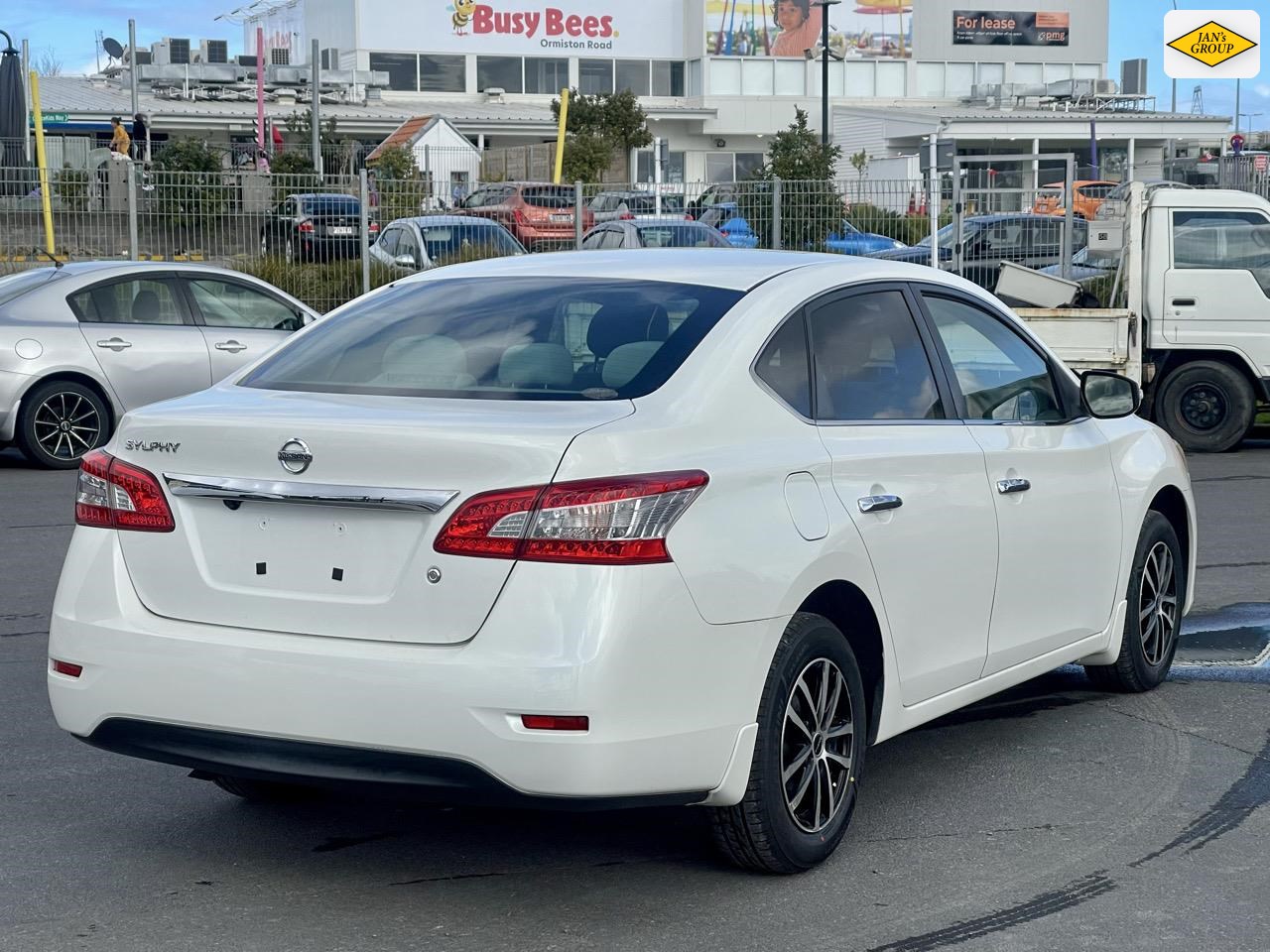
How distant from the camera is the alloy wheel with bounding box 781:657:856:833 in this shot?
451 cm

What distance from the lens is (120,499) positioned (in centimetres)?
443

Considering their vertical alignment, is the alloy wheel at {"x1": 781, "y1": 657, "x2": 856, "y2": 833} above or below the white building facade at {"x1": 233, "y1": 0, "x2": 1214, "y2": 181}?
below

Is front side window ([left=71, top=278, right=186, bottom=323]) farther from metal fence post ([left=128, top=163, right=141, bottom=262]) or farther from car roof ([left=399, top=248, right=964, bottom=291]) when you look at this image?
metal fence post ([left=128, top=163, right=141, bottom=262])

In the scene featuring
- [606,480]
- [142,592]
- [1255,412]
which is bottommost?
[1255,412]

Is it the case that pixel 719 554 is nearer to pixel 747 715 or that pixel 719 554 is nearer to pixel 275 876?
pixel 747 715

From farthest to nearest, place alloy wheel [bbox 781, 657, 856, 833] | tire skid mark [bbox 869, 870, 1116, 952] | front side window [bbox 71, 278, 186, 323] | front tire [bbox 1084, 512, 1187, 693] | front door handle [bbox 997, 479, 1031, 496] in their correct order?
front side window [bbox 71, 278, 186, 323]
front tire [bbox 1084, 512, 1187, 693]
front door handle [bbox 997, 479, 1031, 496]
alloy wheel [bbox 781, 657, 856, 833]
tire skid mark [bbox 869, 870, 1116, 952]

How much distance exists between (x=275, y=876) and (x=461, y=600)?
112 centimetres

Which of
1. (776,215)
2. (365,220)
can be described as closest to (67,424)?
(365,220)

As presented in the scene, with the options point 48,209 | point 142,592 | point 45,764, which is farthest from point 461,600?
point 48,209

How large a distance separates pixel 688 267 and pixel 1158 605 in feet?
8.54

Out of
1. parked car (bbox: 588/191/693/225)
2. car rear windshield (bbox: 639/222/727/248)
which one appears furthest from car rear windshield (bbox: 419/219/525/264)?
parked car (bbox: 588/191/693/225)

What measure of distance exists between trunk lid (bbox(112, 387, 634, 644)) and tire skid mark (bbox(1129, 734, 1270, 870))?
2.01 metres

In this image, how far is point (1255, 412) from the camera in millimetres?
15359

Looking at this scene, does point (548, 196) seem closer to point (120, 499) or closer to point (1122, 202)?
point (1122, 202)
